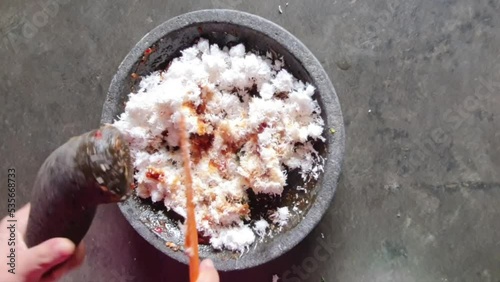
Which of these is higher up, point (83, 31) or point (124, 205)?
point (83, 31)

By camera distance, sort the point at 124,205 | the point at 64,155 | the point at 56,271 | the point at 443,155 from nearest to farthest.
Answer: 1. the point at 64,155
2. the point at 56,271
3. the point at 124,205
4. the point at 443,155

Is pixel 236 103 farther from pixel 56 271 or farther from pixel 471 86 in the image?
pixel 471 86

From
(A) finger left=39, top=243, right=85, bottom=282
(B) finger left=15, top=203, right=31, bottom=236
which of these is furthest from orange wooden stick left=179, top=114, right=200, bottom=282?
(B) finger left=15, top=203, right=31, bottom=236

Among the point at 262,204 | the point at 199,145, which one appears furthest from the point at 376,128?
the point at 199,145

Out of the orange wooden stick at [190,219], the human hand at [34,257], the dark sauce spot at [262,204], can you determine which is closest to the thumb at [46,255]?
the human hand at [34,257]

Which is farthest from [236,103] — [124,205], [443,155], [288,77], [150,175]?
[443,155]
